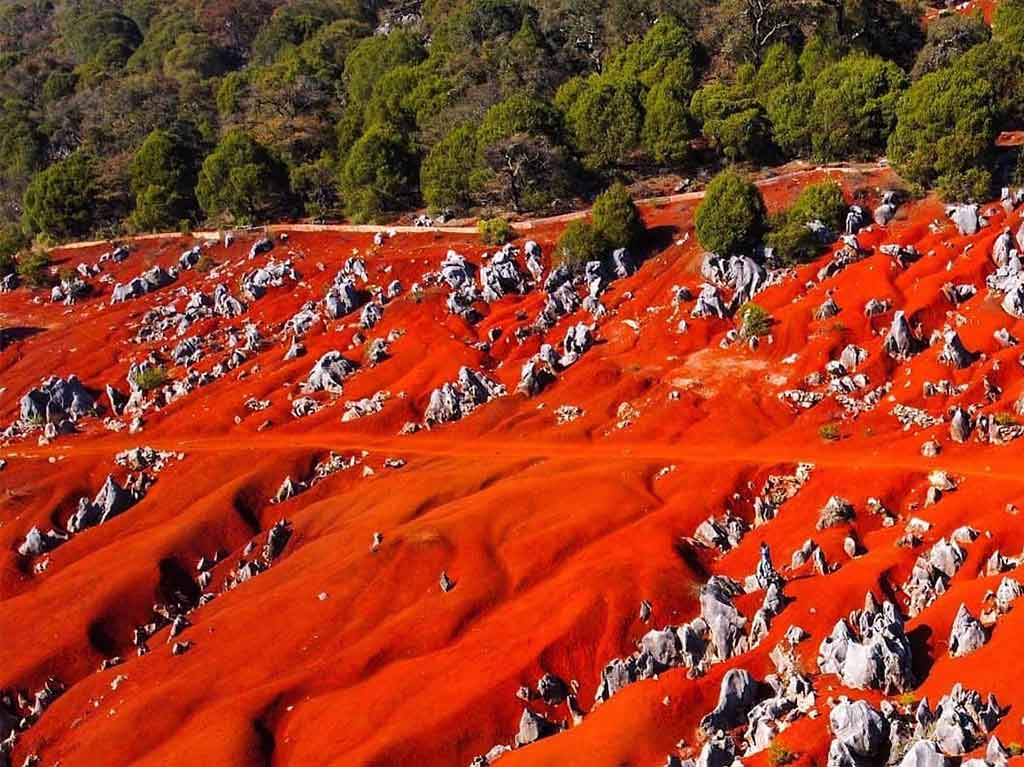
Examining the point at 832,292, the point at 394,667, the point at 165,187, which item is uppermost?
the point at 165,187

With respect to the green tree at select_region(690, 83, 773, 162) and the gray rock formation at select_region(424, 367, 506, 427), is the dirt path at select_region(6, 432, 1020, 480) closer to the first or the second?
the gray rock formation at select_region(424, 367, 506, 427)

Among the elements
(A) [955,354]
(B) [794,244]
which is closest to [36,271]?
(B) [794,244]

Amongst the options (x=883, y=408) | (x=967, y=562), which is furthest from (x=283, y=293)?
(x=967, y=562)

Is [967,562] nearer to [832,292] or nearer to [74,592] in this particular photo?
[832,292]

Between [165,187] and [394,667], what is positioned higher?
[165,187]

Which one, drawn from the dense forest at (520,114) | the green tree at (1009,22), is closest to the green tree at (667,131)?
the dense forest at (520,114)

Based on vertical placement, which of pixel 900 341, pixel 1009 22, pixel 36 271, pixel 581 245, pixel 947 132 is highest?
pixel 1009 22

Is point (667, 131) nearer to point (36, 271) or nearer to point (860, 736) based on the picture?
point (36, 271)
